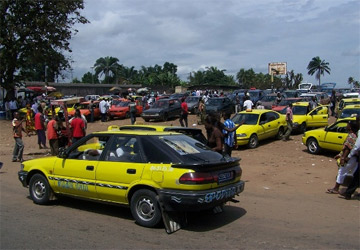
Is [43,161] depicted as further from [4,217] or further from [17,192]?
[17,192]

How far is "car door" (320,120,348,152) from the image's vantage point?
41.9ft

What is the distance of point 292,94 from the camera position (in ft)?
105

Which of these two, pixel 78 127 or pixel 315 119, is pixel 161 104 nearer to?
pixel 315 119

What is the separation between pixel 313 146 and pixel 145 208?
9622mm

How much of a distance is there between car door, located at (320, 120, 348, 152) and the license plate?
7.85 m

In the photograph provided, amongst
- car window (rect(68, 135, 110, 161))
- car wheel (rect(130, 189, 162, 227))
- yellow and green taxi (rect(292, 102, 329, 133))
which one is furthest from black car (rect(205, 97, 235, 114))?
car wheel (rect(130, 189, 162, 227))

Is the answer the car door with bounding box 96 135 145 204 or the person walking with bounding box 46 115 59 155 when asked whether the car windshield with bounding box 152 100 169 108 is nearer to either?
the person walking with bounding box 46 115 59 155

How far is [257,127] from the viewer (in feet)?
52.1

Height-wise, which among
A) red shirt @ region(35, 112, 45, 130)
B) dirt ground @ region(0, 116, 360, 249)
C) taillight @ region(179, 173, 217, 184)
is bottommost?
dirt ground @ region(0, 116, 360, 249)

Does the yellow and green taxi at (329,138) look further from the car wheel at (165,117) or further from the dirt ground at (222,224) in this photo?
the car wheel at (165,117)

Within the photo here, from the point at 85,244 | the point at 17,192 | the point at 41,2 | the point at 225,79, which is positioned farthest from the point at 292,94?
the point at 225,79

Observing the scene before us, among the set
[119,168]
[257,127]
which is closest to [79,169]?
[119,168]

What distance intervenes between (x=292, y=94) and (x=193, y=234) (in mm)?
28218

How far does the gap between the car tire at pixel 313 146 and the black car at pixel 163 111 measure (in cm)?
1273
